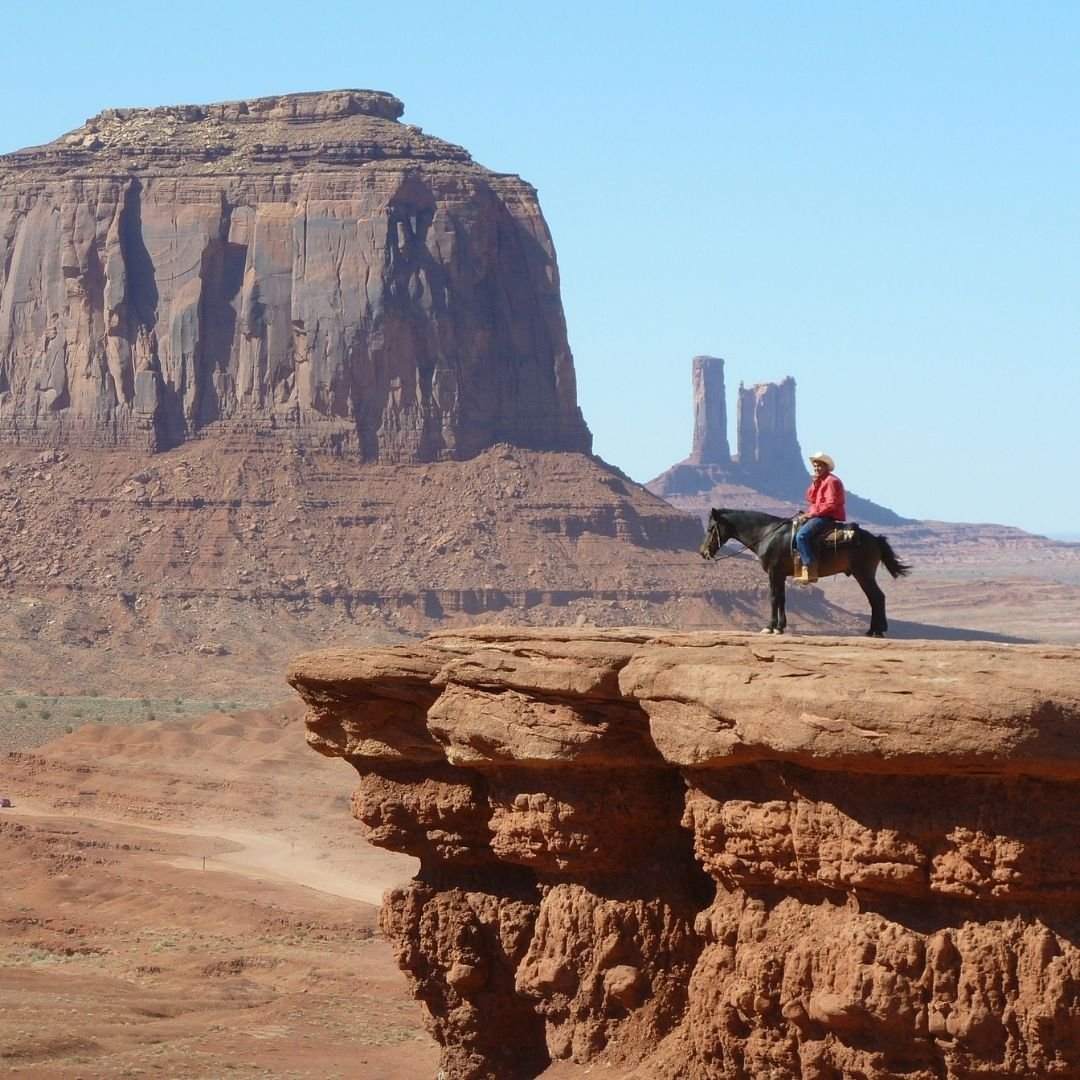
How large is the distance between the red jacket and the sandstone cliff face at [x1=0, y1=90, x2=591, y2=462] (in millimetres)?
89140

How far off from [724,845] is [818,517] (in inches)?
117

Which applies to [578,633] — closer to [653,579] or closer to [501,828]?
[501,828]

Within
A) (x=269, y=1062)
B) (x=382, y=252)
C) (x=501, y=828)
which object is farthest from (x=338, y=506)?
(x=501, y=828)

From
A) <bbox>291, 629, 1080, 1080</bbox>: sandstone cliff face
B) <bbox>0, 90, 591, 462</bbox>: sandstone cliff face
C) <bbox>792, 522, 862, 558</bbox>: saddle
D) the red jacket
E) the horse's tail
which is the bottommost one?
<bbox>291, 629, 1080, 1080</bbox>: sandstone cliff face


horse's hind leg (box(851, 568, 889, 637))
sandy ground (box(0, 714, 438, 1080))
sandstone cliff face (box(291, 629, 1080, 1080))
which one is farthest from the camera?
sandy ground (box(0, 714, 438, 1080))

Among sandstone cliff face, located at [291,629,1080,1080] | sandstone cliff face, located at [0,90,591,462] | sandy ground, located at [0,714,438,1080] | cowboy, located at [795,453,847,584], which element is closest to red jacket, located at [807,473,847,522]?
cowboy, located at [795,453,847,584]

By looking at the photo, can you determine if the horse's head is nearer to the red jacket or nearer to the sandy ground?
the red jacket

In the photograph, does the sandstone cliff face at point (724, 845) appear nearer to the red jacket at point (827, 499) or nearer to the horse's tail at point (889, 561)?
the red jacket at point (827, 499)

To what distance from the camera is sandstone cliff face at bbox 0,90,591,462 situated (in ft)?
349

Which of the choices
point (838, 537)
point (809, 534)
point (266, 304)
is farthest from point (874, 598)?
point (266, 304)

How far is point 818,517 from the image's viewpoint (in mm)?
17672

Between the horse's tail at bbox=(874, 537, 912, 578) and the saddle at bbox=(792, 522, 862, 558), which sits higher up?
the saddle at bbox=(792, 522, 862, 558)

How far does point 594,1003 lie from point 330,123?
97762 mm

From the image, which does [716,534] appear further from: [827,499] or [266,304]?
[266,304]
